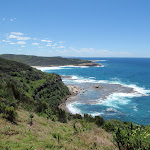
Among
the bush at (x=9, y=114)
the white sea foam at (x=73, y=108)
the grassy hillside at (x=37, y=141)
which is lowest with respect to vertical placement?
the white sea foam at (x=73, y=108)

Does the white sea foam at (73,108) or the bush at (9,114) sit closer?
the bush at (9,114)

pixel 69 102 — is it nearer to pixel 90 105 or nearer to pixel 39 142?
pixel 90 105

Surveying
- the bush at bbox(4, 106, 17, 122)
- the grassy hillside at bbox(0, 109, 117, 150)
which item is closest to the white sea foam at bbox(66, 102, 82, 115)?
the grassy hillside at bbox(0, 109, 117, 150)

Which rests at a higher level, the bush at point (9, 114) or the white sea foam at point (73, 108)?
the bush at point (9, 114)

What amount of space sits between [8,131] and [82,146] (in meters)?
6.38

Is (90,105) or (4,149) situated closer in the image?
(4,149)

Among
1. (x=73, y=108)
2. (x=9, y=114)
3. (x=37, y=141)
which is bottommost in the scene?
(x=73, y=108)

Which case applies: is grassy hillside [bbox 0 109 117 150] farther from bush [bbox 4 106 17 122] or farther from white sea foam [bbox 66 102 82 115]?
white sea foam [bbox 66 102 82 115]

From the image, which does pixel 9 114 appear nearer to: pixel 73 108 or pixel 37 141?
pixel 37 141

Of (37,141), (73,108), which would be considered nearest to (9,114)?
(37,141)

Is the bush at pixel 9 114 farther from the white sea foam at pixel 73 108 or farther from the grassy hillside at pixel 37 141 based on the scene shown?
the white sea foam at pixel 73 108

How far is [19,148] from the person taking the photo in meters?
9.20

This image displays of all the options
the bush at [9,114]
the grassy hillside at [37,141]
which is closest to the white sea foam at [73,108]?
the grassy hillside at [37,141]

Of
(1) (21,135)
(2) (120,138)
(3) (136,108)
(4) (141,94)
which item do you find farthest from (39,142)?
(4) (141,94)
